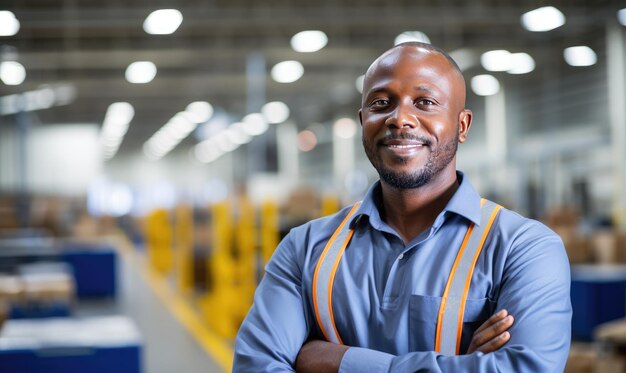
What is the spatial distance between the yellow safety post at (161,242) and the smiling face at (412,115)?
15.3m

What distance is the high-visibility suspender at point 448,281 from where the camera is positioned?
1.67 m

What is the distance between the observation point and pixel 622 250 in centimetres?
1062

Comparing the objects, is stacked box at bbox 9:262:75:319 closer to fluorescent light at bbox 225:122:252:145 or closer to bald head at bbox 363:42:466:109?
bald head at bbox 363:42:466:109

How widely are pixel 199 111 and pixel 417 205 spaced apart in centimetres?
2420

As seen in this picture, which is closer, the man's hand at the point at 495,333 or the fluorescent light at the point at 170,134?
the man's hand at the point at 495,333

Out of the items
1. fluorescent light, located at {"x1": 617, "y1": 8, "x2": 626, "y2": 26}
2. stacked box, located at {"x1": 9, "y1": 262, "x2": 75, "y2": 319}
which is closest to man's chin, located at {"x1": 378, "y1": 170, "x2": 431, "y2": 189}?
stacked box, located at {"x1": 9, "y1": 262, "x2": 75, "y2": 319}

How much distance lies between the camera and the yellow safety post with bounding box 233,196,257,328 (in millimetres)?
9450

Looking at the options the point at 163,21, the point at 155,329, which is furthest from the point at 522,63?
the point at 155,329

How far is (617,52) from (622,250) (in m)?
6.03

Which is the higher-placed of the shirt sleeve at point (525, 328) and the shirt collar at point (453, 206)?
the shirt collar at point (453, 206)

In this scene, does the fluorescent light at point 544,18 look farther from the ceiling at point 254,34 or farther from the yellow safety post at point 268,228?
the yellow safety post at point 268,228

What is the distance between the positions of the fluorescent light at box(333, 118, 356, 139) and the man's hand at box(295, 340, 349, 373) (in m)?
20.1

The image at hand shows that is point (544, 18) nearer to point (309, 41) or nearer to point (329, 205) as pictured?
point (309, 41)

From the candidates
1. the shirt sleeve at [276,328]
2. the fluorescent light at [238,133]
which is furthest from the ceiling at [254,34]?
the shirt sleeve at [276,328]
